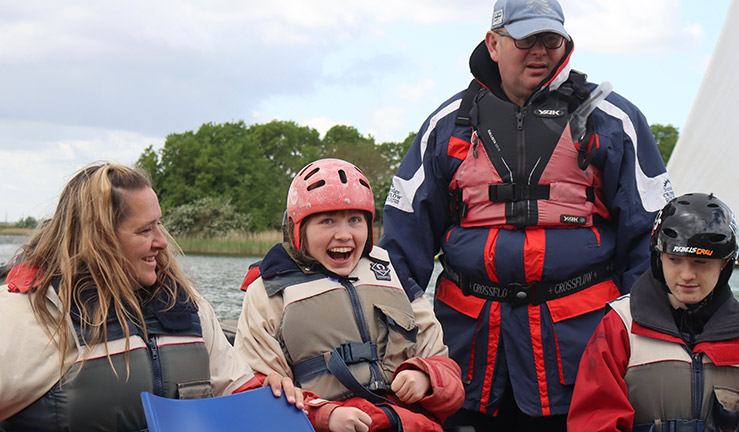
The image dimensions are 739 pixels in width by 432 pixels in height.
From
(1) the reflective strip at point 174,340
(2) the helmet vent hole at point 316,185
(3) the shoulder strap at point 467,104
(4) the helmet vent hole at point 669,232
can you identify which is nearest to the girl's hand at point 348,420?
(1) the reflective strip at point 174,340

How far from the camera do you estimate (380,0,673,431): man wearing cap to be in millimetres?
3002

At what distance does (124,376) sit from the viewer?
2275mm

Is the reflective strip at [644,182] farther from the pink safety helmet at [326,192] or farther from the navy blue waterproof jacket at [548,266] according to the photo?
the pink safety helmet at [326,192]

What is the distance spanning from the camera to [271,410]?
2.34 m

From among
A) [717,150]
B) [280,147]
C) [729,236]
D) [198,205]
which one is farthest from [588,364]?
[280,147]

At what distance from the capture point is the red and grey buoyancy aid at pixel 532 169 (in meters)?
3.03

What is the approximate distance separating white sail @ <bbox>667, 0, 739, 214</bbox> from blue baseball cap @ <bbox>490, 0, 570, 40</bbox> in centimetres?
1019

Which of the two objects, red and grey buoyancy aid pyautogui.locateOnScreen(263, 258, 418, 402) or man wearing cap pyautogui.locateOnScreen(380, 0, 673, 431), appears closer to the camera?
red and grey buoyancy aid pyautogui.locateOnScreen(263, 258, 418, 402)

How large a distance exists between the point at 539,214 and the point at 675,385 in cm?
88

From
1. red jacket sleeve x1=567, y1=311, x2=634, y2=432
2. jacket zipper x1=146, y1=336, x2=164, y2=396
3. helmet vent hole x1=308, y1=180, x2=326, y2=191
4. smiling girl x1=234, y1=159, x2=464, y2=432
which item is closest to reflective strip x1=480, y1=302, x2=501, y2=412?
smiling girl x1=234, y1=159, x2=464, y2=432

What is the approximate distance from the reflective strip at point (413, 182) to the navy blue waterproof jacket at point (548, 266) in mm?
83

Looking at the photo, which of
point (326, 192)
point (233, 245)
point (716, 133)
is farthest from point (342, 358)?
point (233, 245)

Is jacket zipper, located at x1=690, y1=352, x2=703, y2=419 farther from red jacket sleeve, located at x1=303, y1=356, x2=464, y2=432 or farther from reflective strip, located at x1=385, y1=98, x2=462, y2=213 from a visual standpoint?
reflective strip, located at x1=385, y1=98, x2=462, y2=213

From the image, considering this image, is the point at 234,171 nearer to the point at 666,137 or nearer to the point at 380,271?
the point at 666,137
